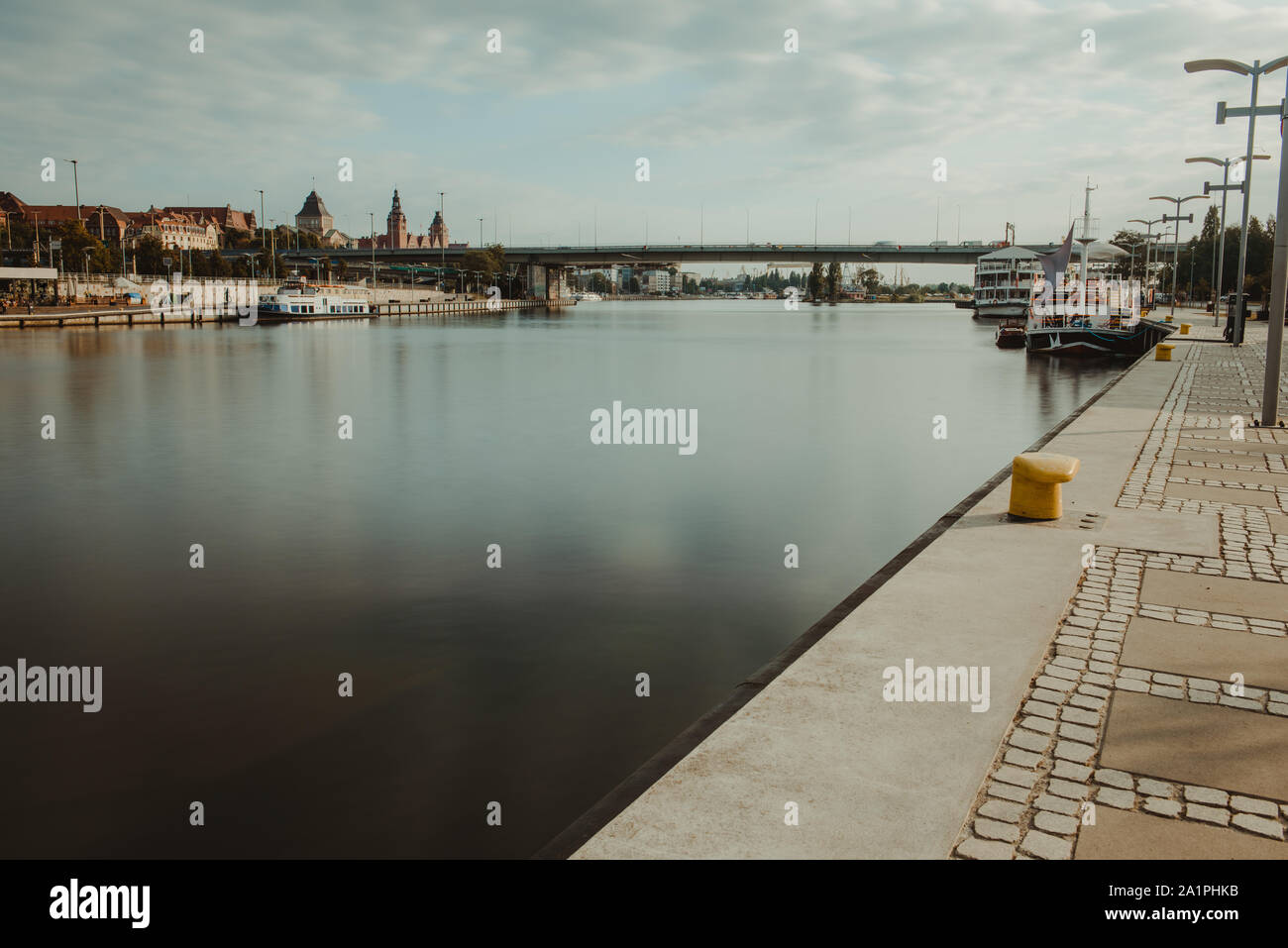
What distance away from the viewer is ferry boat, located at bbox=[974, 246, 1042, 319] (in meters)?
125

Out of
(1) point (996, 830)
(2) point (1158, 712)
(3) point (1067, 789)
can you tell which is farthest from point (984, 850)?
(2) point (1158, 712)

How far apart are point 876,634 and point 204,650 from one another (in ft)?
23.5

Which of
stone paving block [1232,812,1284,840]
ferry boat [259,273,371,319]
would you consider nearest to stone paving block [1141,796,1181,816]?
stone paving block [1232,812,1284,840]

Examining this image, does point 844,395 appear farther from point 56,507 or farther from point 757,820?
point 757,820

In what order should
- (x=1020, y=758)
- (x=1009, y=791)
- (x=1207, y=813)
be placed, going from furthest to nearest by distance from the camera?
(x=1020, y=758) → (x=1009, y=791) → (x=1207, y=813)

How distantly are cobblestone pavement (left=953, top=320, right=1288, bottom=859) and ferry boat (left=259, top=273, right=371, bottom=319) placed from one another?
348ft

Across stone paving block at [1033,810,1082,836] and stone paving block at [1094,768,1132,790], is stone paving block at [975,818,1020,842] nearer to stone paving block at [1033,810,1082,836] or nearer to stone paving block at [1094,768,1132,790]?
stone paving block at [1033,810,1082,836]

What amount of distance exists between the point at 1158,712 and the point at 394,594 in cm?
894

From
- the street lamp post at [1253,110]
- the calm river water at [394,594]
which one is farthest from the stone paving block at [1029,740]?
the street lamp post at [1253,110]

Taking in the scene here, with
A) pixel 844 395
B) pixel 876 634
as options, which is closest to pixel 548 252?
pixel 844 395

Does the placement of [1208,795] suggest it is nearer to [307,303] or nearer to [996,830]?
[996,830]

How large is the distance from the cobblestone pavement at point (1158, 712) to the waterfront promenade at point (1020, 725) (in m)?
0.02

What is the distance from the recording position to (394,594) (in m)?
12.5

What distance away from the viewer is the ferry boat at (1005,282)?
4931 inches
